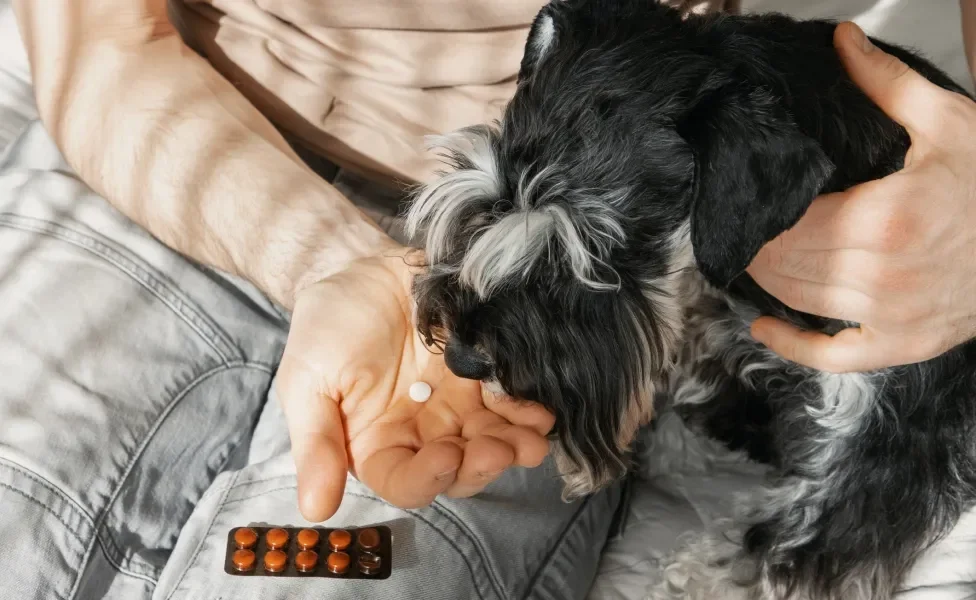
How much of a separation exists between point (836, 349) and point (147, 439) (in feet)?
4.22

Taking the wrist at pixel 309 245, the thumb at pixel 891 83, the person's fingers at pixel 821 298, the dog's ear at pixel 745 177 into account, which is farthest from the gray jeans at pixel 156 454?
the thumb at pixel 891 83

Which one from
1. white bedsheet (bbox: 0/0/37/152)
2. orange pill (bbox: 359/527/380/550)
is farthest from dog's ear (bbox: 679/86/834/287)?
white bedsheet (bbox: 0/0/37/152)

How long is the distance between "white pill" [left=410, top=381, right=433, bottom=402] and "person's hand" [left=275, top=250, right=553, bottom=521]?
0.5 inches

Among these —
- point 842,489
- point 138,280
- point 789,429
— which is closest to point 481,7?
point 138,280

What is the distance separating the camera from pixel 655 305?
53.3 inches

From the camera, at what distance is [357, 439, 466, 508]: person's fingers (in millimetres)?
1264

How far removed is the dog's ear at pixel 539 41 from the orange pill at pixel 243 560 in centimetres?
95

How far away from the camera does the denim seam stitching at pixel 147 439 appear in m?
1.52

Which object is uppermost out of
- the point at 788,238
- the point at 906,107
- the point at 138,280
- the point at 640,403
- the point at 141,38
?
the point at 906,107

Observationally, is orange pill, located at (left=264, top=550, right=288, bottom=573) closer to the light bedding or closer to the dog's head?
the dog's head

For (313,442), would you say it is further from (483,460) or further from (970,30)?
(970,30)

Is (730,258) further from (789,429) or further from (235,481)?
(235,481)

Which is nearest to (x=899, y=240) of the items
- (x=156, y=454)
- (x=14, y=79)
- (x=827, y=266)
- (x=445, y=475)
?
(x=827, y=266)

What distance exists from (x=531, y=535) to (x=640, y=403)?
38 cm
